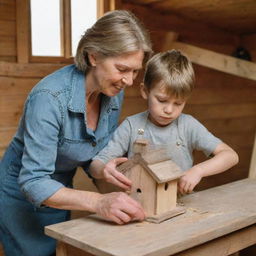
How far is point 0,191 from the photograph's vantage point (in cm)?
166

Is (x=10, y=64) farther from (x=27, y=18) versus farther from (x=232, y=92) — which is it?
(x=232, y=92)

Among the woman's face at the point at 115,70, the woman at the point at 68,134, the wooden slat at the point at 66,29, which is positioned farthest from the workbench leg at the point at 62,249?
the wooden slat at the point at 66,29

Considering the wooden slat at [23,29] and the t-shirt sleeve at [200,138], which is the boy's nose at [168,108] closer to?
the t-shirt sleeve at [200,138]

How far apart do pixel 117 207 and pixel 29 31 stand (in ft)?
5.54

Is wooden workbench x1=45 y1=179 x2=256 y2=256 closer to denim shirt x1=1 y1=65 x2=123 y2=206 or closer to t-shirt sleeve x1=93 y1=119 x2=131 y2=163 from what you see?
denim shirt x1=1 y1=65 x2=123 y2=206

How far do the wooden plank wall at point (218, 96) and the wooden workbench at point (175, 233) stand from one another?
5.71ft

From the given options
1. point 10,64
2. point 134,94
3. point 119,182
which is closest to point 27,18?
point 10,64

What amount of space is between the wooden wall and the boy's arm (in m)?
1.44

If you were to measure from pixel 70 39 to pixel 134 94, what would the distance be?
610 millimetres

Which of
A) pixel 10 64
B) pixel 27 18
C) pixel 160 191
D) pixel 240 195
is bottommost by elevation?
pixel 240 195

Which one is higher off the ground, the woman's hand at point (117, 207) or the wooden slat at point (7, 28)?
the wooden slat at point (7, 28)

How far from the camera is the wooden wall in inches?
103

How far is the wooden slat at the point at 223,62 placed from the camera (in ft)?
8.89

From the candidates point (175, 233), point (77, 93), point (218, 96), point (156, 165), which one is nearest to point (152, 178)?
point (156, 165)
